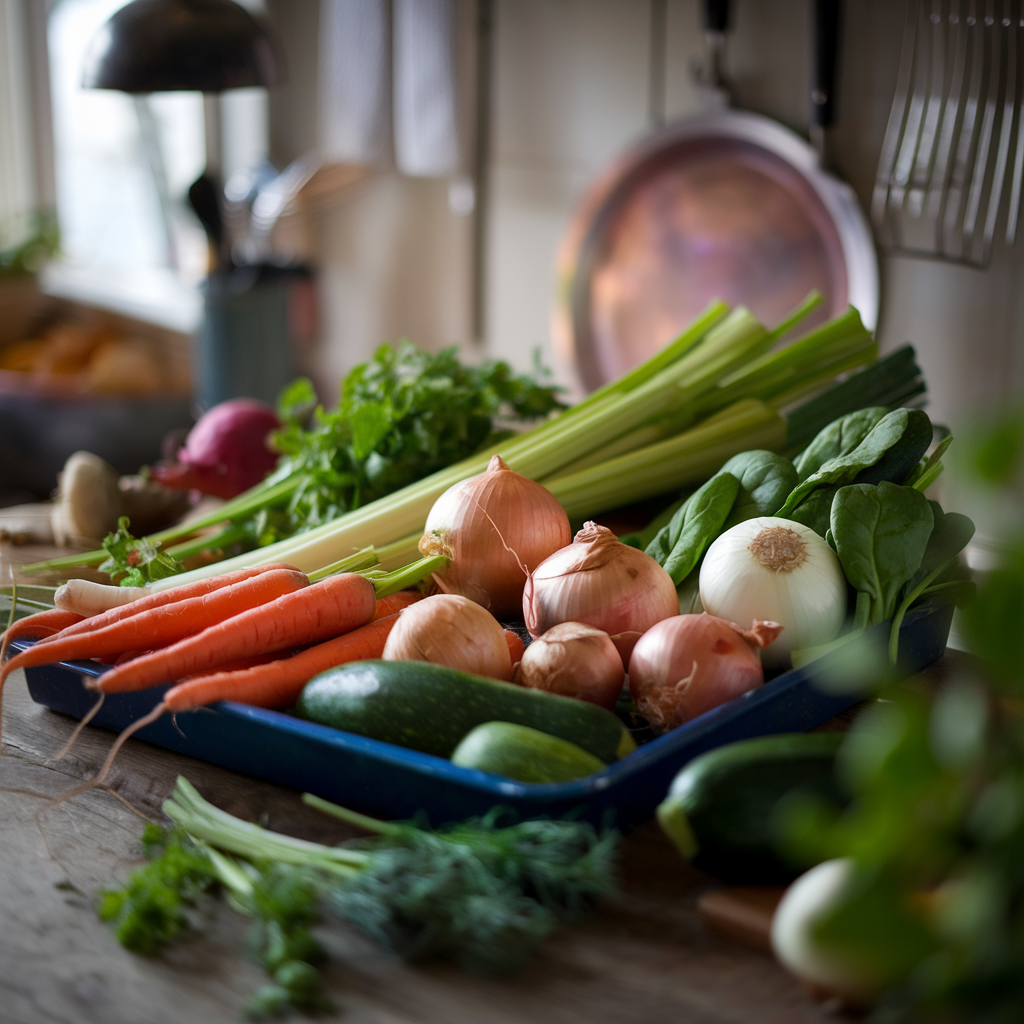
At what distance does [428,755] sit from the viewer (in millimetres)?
823

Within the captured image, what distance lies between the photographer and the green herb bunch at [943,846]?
47 centimetres

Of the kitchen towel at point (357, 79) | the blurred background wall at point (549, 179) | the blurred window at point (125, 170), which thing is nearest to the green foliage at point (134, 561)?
the blurred background wall at point (549, 179)

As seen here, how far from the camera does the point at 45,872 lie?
2.62 feet

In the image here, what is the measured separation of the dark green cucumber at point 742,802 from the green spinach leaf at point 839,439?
1.60 feet

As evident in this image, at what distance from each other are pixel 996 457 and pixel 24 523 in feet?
4.81

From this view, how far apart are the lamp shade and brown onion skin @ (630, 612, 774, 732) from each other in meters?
1.01

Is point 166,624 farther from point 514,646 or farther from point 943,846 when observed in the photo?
point 943,846

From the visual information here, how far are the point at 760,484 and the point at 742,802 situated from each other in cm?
49

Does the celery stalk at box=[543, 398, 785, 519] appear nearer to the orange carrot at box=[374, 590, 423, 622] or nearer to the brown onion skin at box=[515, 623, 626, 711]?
the orange carrot at box=[374, 590, 423, 622]

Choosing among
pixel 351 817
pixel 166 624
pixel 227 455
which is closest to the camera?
pixel 351 817

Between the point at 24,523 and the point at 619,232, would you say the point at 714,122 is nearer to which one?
the point at 619,232

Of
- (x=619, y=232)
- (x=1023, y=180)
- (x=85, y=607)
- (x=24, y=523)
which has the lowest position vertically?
(x=24, y=523)

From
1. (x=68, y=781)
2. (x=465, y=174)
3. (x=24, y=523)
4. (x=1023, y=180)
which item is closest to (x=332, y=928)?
(x=68, y=781)

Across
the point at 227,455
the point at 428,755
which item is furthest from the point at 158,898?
the point at 227,455
